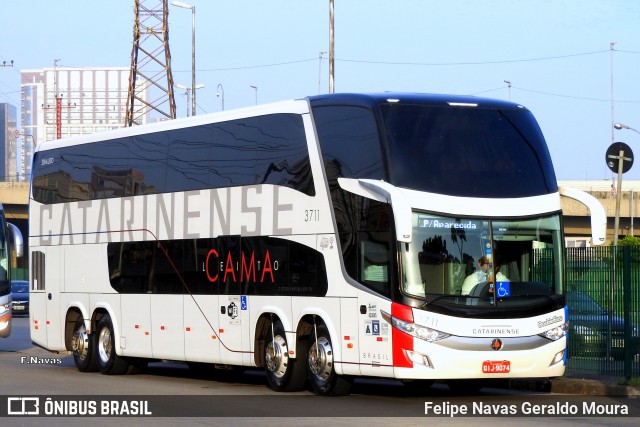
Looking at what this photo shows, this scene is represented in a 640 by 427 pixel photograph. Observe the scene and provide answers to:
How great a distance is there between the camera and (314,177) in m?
18.9

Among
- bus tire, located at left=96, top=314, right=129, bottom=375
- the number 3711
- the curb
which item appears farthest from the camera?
bus tire, located at left=96, top=314, right=129, bottom=375

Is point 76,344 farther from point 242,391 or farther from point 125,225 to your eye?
point 242,391

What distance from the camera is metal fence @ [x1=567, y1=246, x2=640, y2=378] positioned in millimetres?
20234

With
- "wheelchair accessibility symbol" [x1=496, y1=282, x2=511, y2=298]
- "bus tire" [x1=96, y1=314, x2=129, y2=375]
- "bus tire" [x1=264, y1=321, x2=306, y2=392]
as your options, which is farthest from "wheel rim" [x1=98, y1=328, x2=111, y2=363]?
"wheelchair accessibility symbol" [x1=496, y1=282, x2=511, y2=298]

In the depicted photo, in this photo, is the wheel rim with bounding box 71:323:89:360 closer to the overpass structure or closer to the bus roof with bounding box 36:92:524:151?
the bus roof with bounding box 36:92:524:151

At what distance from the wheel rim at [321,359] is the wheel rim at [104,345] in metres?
6.77

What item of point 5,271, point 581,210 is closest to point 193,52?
point 581,210

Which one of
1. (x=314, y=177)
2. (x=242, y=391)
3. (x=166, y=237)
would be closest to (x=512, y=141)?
(x=314, y=177)

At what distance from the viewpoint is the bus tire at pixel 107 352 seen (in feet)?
80.6

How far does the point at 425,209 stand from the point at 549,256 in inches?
74.7

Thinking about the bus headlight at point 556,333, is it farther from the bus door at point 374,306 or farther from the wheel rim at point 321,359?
the wheel rim at point 321,359

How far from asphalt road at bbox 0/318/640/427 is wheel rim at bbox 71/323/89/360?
1409 millimetres

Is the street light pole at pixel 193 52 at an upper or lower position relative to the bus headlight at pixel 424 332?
upper

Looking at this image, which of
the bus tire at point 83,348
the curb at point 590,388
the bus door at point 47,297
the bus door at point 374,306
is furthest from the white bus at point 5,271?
the curb at point 590,388
